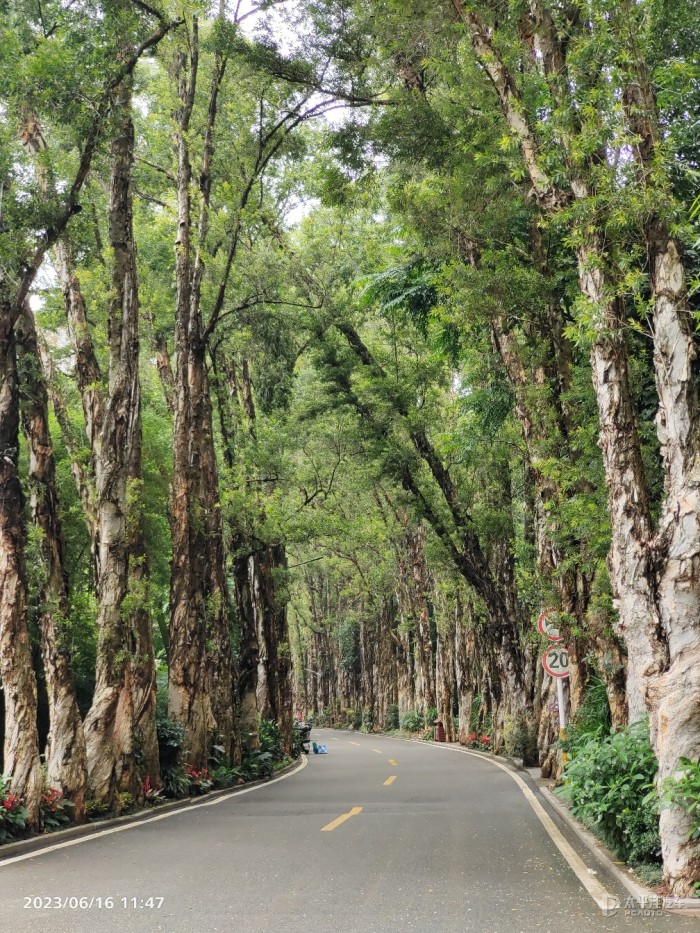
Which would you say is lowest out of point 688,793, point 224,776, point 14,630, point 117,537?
point 224,776

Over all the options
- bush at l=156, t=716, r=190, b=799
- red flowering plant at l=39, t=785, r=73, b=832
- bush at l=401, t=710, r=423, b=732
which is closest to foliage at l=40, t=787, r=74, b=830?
red flowering plant at l=39, t=785, r=73, b=832

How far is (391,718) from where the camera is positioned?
4584 centimetres

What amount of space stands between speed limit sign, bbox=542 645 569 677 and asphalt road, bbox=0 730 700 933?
2434mm

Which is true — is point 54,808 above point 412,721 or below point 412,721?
above

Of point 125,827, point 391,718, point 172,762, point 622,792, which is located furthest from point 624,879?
point 391,718

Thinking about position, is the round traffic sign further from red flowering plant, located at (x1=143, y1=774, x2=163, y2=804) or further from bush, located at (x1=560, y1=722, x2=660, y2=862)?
red flowering plant, located at (x1=143, y1=774, x2=163, y2=804)

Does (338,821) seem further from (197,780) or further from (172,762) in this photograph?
(197,780)

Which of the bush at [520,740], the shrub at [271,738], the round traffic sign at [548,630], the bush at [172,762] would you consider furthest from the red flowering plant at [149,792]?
the bush at [520,740]

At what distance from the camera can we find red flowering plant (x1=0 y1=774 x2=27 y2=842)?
972 cm

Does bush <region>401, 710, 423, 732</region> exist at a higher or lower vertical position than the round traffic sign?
lower

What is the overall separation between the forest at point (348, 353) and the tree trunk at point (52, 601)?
0.05 meters

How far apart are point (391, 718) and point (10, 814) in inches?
1490

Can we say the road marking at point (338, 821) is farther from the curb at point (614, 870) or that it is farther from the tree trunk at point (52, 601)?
the tree trunk at point (52, 601)

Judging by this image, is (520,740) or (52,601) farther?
(520,740)
